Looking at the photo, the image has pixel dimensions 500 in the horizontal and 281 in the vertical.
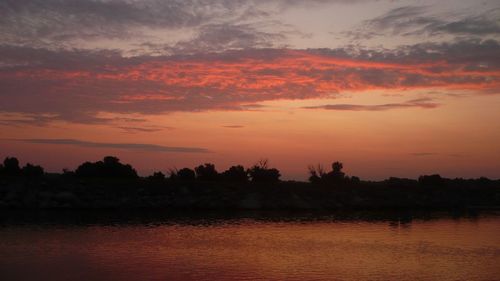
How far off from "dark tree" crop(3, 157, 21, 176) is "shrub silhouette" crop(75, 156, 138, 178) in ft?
30.2

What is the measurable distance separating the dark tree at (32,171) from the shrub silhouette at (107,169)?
572 centimetres

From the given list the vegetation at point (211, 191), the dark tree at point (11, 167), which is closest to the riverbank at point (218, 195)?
the vegetation at point (211, 191)

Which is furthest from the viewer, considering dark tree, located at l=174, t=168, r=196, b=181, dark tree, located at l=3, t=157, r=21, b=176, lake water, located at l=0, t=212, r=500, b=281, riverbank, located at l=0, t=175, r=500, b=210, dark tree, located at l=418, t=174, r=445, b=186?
dark tree, located at l=418, t=174, r=445, b=186

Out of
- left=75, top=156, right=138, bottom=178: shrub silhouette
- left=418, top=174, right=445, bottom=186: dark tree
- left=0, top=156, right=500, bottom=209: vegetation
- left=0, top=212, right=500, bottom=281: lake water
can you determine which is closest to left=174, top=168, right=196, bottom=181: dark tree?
left=0, top=156, right=500, bottom=209: vegetation

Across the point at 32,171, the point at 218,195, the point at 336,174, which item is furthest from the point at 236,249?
the point at 336,174

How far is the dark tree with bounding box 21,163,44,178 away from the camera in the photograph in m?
82.0

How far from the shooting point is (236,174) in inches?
3927

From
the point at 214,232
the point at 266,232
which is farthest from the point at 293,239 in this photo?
the point at 214,232

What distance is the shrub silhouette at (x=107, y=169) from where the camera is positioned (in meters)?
87.3

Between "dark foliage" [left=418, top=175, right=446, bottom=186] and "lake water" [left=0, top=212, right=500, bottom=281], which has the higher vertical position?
"dark foliage" [left=418, top=175, right=446, bottom=186]

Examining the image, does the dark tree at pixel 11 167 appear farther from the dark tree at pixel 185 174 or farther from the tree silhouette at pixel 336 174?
the tree silhouette at pixel 336 174

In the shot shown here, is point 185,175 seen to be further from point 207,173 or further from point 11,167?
point 11,167

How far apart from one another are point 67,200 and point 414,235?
46185 millimetres

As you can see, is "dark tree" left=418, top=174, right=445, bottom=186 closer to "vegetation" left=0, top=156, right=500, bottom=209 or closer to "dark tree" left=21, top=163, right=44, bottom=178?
"vegetation" left=0, top=156, right=500, bottom=209
